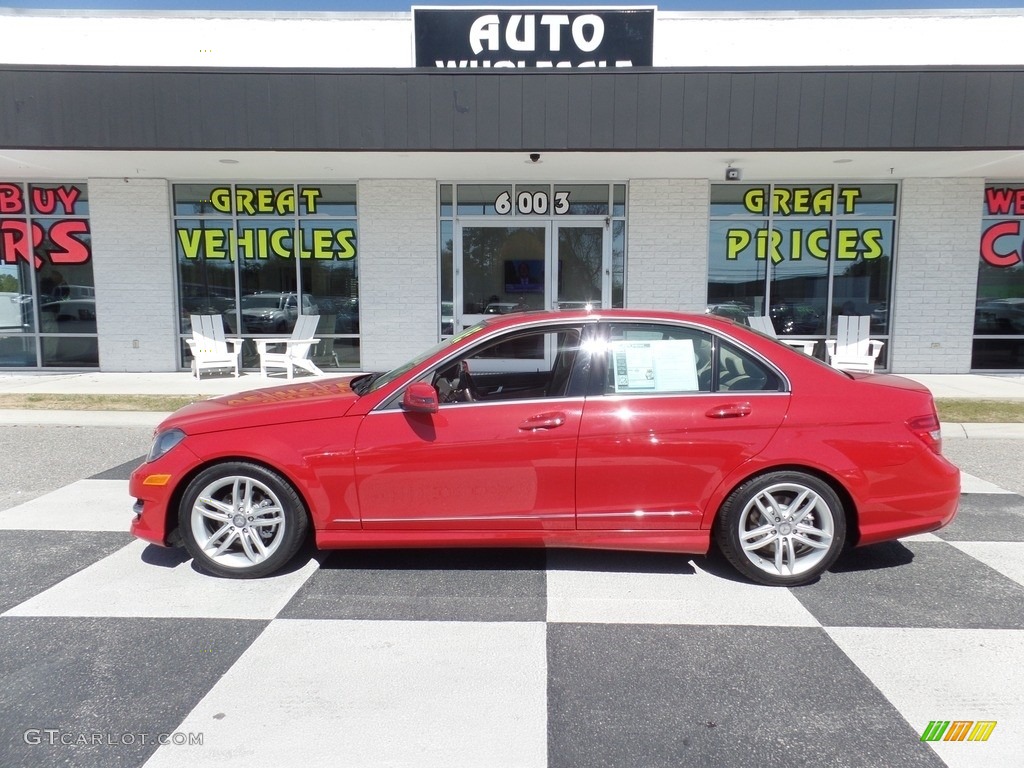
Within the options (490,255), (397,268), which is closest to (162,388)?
(397,268)

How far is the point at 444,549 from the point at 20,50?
1255 cm

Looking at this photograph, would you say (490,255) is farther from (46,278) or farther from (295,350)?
(46,278)

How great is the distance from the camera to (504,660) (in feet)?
10.3

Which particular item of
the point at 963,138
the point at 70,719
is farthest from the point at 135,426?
the point at 963,138

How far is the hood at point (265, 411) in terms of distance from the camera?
3955 millimetres

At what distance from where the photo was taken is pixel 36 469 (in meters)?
6.57

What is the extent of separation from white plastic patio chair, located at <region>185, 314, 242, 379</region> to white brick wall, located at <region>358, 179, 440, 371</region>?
228 cm

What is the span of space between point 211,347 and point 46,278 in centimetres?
359

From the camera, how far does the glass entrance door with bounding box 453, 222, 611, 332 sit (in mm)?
12367

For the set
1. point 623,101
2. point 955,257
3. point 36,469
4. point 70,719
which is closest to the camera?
point 70,719

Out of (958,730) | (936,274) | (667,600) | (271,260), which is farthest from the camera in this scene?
(271,260)

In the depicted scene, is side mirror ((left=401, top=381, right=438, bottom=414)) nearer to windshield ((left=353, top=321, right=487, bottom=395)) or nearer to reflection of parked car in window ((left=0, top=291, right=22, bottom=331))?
windshield ((left=353, top=321, right=487, bottom=395))

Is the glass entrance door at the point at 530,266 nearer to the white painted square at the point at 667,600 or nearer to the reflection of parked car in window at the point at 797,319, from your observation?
the reflection of parked car in window at the point at 797,319

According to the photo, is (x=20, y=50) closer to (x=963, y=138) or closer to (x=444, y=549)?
(x=444, y=549)
